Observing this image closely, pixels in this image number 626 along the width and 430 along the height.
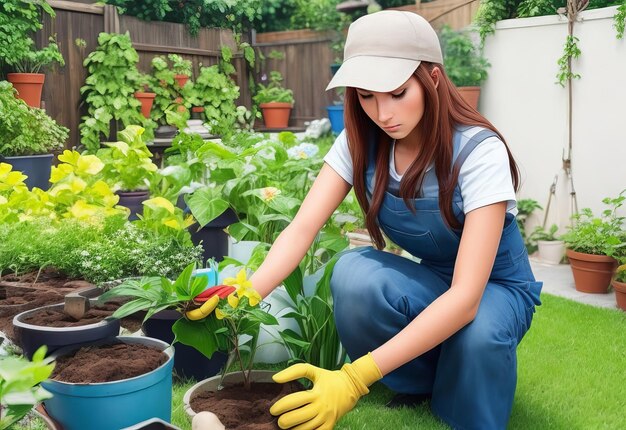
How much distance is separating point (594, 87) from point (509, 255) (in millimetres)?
2536

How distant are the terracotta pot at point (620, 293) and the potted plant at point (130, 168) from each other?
78.5 inches

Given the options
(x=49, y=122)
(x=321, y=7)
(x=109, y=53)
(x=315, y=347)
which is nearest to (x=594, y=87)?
(x=315, y=347)

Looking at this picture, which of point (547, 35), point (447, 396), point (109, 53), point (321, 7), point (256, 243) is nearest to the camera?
point (447, 396)

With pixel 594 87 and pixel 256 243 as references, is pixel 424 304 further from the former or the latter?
pixel 594 87

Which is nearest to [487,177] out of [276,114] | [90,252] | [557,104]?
[90,252]

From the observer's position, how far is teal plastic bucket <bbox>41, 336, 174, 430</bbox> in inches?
52.7

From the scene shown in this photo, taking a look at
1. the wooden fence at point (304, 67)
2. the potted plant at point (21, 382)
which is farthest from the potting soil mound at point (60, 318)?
the wooden fence at point (304, 67)

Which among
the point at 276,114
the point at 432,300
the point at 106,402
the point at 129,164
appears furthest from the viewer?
the point at 276,114

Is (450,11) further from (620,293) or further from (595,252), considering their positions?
(620,293)

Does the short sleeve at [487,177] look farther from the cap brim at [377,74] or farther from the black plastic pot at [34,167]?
the black plastic pot at [34,167]

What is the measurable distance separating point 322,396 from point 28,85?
4165 millimetres

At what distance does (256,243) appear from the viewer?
2.30 metres

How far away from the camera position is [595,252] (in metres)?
3.35

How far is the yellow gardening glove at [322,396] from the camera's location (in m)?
1.32
